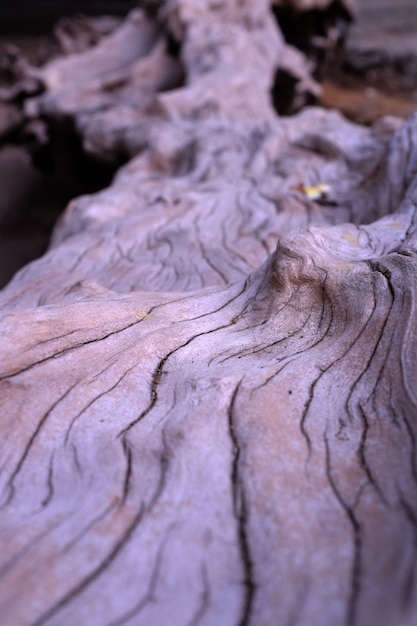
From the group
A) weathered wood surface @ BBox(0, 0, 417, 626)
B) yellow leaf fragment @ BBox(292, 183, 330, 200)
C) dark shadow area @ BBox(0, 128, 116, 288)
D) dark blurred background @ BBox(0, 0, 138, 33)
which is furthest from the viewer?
dark blurred background @ BBox(0, 0, 138, 33)

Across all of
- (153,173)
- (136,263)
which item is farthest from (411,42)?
(136,263)

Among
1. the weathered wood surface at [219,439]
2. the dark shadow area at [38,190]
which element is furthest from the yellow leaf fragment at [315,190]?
the dark shadow area at [38,190]

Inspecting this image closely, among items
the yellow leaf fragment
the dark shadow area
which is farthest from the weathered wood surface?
the dark shadow area

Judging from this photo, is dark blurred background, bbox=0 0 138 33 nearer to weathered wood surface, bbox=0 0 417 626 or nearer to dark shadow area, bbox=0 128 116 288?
dark shadow area, bbox=0 128 116 288

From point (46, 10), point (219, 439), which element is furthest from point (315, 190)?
point (46, 10)

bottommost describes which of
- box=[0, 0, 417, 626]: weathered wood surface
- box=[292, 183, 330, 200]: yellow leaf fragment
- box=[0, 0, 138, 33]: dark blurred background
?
box=[292, 183, 330, 200]: yellow leaf fragment

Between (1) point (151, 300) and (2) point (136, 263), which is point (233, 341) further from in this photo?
(2) point (136, 263)

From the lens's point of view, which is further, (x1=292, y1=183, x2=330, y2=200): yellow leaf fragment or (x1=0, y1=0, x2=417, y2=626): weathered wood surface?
(x1=292, y1=183, x2=330, y2=200): yellow leaf fragment

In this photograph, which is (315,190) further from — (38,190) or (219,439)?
(38,190)

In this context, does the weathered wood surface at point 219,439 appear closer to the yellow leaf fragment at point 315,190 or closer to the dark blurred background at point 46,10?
the yellow leaf fragment at point 315,190
